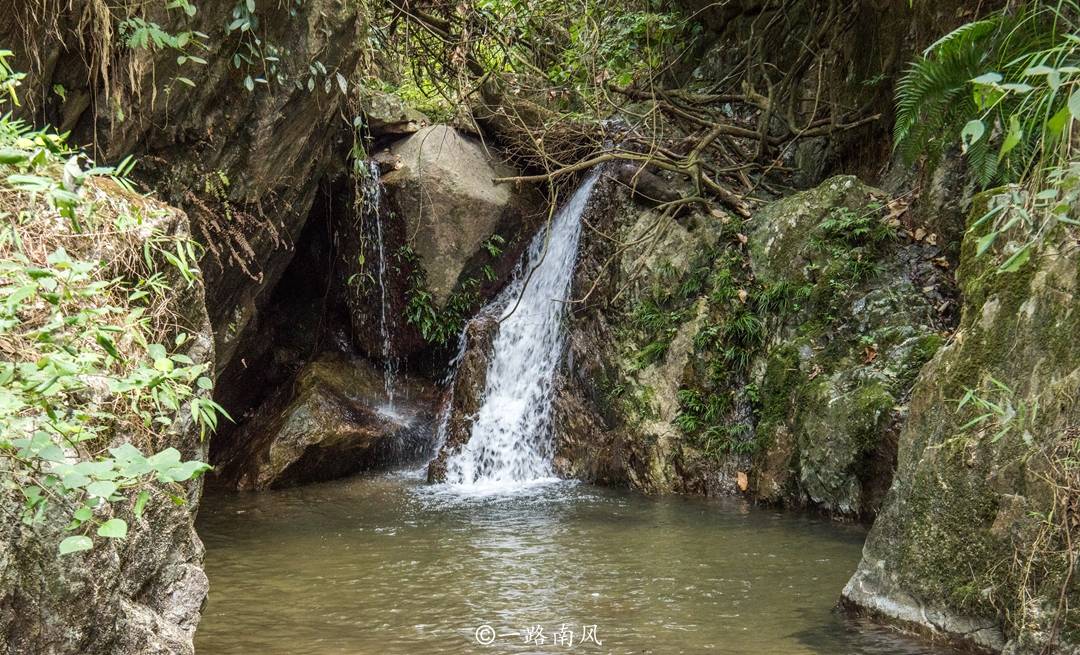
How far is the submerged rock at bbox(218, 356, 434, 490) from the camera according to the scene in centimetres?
903

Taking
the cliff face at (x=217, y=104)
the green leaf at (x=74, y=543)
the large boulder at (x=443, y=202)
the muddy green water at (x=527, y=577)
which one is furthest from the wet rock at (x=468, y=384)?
the green leaf at (x=74, y=543)

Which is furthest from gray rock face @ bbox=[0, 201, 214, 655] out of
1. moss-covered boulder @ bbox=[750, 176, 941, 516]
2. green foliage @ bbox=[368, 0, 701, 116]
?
green foliage @ bbox=[368, 0, 701, 116]

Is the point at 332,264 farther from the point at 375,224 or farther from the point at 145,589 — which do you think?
the point at 145,589

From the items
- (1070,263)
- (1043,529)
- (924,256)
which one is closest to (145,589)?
(1043,529)

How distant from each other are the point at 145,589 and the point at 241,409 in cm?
718

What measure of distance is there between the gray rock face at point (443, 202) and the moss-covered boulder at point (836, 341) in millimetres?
3285

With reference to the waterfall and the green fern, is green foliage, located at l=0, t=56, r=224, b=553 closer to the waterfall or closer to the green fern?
the green fern

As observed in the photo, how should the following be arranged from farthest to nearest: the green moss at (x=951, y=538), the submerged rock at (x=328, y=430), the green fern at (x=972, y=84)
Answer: the submerged rock at (x=328, y=430), the green fern at (x=972, y=84), the green moss at (x=951, y=538)

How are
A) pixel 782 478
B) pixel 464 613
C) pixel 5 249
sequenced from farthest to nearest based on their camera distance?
pixel 782 478, pixel 464 613, pixel 5 249

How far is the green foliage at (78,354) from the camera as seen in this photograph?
225 cm

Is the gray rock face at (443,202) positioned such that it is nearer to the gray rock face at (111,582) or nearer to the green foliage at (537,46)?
the green foliage at (537,46)

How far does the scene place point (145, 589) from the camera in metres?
3.35

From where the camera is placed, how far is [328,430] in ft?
30.5

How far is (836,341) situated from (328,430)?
490 cm
